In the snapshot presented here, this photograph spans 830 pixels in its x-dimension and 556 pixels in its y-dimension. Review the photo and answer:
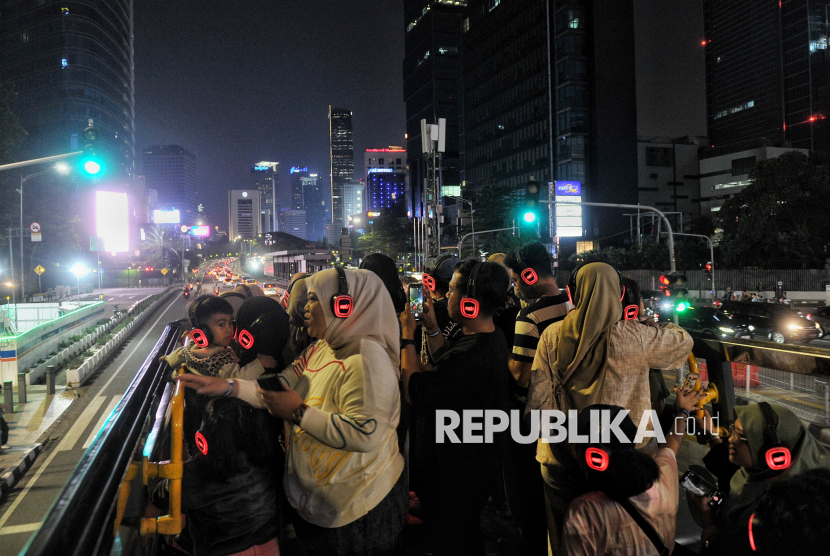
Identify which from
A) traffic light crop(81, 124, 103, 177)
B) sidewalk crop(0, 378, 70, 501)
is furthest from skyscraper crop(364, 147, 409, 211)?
traffic light crop(81, 124, 103, 177)

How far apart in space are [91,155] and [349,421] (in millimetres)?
12803

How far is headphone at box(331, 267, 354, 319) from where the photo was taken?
212cm

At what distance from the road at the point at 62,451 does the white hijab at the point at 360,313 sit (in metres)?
5.44

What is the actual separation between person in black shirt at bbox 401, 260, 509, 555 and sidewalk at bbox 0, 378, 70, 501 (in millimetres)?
9688

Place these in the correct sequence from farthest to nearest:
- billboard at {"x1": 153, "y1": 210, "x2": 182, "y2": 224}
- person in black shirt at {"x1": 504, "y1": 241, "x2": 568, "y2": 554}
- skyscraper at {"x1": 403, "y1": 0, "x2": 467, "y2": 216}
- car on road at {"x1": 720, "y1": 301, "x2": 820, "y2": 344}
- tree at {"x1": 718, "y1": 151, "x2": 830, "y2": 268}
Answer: billboard at {"x1": 153, "y1": 210, "x2": 182, "y2": 224}, skyscraper at {"x1": 403, "y1": 0, "x2": 467, "y2": 216}, tree at {"x1": 718, "y1": 151, "x2": 830, "y2": 268}, car on road at {"x1": 720, "y1": 301, "x2": 820, "y2": 344}, person in black shirt at {"x1": 504, "y1": 241, "x2": 568, "y2": 554}

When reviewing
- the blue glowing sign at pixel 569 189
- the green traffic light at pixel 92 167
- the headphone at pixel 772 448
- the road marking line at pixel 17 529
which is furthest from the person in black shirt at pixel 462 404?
the blue glowing sign at pixel 569 189

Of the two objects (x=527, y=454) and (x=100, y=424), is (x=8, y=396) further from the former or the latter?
(x=527, y=454)

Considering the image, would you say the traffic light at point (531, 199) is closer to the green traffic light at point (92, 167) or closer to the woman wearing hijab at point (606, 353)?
the green traffic light at point (92, 167)

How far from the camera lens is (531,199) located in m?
18.2

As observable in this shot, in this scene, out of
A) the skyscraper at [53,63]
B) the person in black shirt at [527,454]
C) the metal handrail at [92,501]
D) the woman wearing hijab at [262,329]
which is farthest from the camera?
the skyscraper at [53,63]

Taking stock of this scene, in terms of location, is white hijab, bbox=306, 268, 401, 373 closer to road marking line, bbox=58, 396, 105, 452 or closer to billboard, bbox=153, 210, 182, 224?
road marking line, bbox=58, 396, 105, 452

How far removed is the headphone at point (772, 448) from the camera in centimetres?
195

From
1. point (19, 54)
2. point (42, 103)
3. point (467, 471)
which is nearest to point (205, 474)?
point (467, 471)

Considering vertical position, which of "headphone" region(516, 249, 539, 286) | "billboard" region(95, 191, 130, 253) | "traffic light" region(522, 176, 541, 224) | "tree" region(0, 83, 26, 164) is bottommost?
"headphone" region(516, 249, 539, 286)
